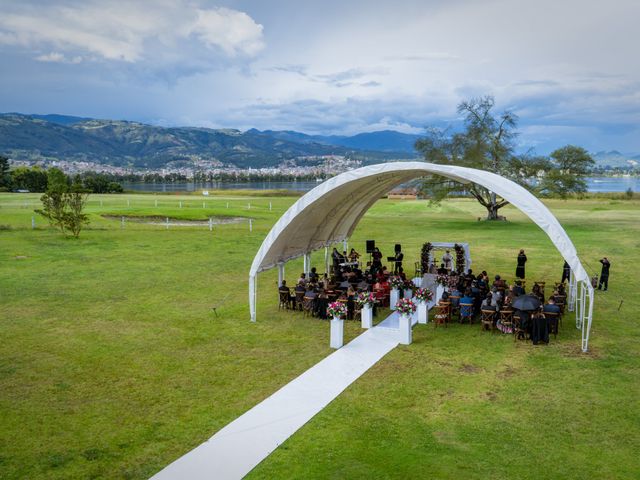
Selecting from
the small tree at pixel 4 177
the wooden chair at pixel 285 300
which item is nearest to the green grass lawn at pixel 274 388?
the wooden chair at pixel 285 300

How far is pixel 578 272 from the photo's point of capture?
1166cm

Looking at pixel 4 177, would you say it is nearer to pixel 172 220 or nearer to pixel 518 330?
pixel 172 220

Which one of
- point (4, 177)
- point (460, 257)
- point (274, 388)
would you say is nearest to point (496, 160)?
point (460, 257)

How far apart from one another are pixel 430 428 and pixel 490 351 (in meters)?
→ 4.43

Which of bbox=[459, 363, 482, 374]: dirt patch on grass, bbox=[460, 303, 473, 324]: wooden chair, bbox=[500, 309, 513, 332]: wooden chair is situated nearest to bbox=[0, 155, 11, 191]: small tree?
bbox=[460, 303, 473, 324]: wooden chair

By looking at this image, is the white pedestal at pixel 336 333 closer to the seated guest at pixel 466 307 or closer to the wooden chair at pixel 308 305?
the wooden chair at pixel 308 305

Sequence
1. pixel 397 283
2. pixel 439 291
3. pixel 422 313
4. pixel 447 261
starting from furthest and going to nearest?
pixel 447 261 → pixel 439 291 → pixel 397 283 → pixel 422 313

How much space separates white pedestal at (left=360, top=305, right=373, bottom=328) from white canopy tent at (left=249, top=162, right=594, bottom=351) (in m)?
3.10

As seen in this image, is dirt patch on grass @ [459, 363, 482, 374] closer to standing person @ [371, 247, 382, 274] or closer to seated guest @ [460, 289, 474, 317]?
seated guest @ [460, 289, 474, 317]

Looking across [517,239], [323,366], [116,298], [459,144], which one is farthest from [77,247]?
[459,144]

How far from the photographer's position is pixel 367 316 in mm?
13906

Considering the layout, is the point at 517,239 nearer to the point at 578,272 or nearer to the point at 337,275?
the point at 337,275

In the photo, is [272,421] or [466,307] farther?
[466,307]

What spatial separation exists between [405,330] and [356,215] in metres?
9.10
